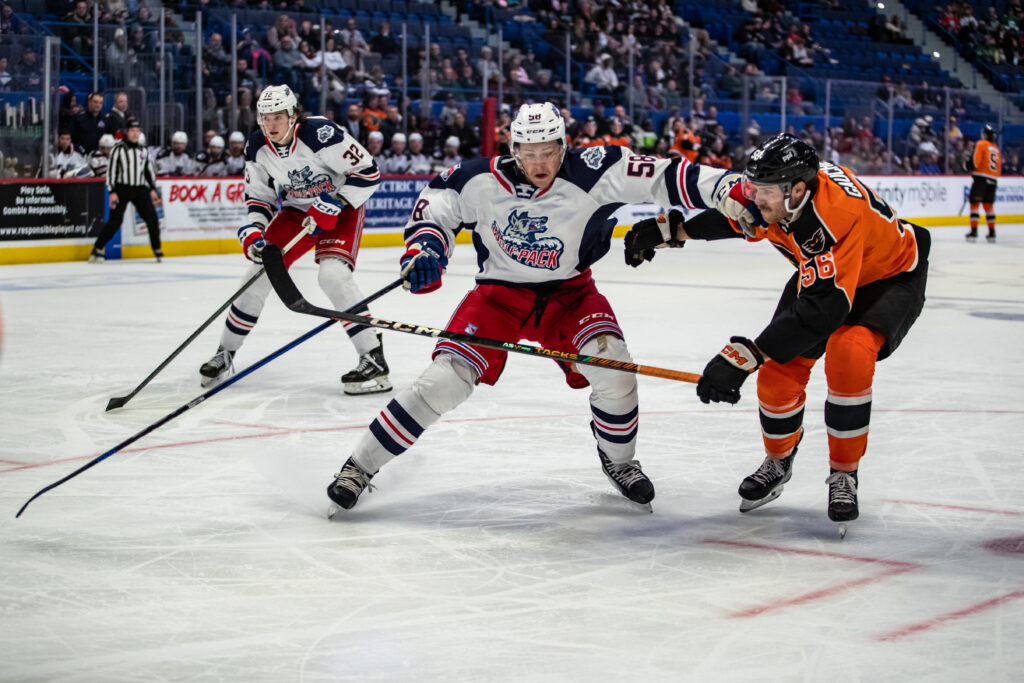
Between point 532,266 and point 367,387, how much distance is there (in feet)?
6.68

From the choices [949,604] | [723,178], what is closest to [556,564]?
[949,604]

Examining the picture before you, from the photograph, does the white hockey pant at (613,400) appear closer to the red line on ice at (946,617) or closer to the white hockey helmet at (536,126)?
the white hockey helmet at (536,126)

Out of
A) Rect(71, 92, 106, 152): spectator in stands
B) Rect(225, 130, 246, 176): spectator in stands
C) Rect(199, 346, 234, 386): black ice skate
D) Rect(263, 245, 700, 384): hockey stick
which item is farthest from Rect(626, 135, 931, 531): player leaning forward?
Rect(225, 130, 246, 176): spectator in stands

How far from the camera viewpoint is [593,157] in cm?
357

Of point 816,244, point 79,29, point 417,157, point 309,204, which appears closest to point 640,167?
point 816,244

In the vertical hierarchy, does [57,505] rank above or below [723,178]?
below

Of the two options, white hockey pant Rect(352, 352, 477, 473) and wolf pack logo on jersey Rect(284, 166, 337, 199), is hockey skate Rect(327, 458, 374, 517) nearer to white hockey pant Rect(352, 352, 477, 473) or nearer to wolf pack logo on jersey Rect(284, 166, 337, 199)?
white hockey pant Rect(352, 352, 477, 473)

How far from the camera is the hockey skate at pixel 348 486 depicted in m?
3.42

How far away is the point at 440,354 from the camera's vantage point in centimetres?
351

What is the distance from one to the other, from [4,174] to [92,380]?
6.23 m

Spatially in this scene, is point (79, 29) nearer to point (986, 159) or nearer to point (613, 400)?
point (613, 400)

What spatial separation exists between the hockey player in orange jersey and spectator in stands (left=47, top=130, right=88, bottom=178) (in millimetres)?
10401

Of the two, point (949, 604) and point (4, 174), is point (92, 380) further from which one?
point (4, 174)

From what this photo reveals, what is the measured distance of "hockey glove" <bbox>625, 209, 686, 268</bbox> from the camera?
140 inches
